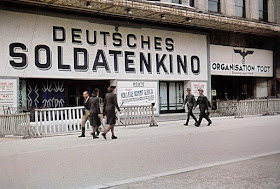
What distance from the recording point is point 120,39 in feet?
75.6

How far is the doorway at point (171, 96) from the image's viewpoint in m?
Answer: 26.0

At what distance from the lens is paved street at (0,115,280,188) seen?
641cm

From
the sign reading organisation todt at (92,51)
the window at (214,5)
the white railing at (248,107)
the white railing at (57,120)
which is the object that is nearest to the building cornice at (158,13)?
the sign reading organisation todt at (92,51)

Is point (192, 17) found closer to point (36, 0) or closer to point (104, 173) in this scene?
point (36, 0)

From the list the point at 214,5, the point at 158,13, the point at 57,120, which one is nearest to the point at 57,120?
the point at 57,120

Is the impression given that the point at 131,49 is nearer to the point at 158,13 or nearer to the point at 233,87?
the point at 158,13

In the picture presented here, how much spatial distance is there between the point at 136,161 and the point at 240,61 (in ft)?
78.1

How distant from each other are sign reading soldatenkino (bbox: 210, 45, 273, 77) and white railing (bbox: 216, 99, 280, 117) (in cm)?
471

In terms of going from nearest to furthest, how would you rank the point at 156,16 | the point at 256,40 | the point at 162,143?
the point at 162,143
the point at 156,16
the point at 256,40

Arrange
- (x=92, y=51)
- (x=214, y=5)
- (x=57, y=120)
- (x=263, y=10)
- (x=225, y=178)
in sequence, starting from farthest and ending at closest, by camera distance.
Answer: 1. (x=263, y=10)
2. (x=214, y=5)
3. (x=92, y=51)
4. (x=57, y=120)
5. (x=225, y=178)

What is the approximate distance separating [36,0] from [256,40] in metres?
20.6

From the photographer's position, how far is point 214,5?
93.0 feet

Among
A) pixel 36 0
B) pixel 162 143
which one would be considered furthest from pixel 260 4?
pixel 162 143

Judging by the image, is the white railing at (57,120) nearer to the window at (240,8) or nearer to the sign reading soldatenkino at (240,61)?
the sign reading soldatenkino at (240,61)
